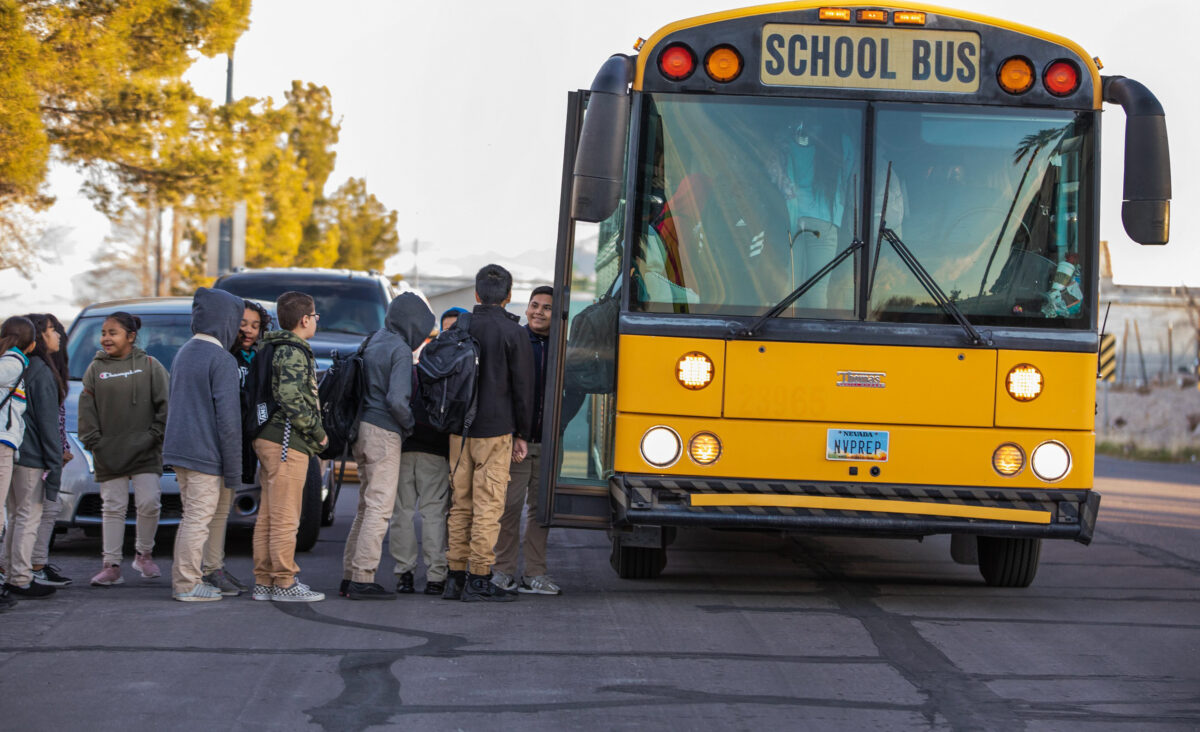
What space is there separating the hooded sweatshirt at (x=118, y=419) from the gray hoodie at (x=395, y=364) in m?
1.38

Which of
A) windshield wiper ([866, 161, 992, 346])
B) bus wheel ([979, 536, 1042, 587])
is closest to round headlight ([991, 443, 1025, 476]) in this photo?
windshield wiper ([866, 161, 992, 346])

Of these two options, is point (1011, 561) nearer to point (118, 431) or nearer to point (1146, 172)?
point (1146, 172)

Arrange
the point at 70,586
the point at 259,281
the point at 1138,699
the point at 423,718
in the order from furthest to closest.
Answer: the point at 259,281
the point at 70,586
the point at 1138,699
the point at 423,718

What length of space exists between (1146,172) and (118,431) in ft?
19.2

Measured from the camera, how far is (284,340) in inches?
314

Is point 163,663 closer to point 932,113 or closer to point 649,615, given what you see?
point 649,615

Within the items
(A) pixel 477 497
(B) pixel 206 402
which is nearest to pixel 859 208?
(A) pixel 477 497

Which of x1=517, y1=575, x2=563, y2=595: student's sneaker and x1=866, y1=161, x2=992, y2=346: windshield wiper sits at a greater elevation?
x1=866, y1=161, x2=992, y2=346: windshield wiper

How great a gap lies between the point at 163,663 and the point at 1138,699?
4.12 m

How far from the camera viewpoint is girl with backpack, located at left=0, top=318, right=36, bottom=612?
25.9 feet

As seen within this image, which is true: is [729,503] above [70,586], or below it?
above

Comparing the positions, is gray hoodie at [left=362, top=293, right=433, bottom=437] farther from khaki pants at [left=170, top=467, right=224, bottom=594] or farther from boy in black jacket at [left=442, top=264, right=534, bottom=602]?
khaki pants at [left=170, top=467, right=224, bottom=594]

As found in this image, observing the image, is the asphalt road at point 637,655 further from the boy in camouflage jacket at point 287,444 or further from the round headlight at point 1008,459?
the round headlight at point 1008,459

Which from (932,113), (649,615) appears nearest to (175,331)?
(649,615)
